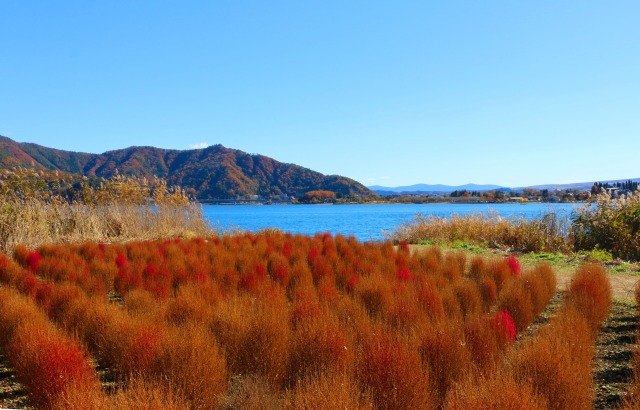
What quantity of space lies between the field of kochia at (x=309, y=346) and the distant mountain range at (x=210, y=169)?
188ft

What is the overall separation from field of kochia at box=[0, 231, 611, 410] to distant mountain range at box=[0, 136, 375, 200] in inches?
2259

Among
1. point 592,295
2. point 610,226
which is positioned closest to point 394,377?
point 592,295

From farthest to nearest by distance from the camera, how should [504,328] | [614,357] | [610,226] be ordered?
[610,226], [614,357], [504,328]

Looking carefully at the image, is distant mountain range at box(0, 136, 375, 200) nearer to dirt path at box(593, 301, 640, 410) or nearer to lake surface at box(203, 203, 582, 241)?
lake surface at box(203, 203, 582, 241)

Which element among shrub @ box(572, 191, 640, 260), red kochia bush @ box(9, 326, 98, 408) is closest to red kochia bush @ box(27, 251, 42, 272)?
red kochia bush @ box(9, 326, 98, 408)

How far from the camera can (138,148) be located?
88.2 metres

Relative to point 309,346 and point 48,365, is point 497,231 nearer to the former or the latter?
point 309,346

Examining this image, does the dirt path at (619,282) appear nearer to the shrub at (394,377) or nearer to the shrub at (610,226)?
the shrub at (610,226)

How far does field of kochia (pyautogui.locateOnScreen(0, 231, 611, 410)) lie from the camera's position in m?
2.61

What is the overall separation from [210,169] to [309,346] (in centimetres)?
7326

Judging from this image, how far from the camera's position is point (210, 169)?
74.3 meters

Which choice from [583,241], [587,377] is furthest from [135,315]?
[583,241]

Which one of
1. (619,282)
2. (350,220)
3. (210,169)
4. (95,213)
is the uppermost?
(210,169)

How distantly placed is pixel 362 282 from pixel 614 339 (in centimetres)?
261
